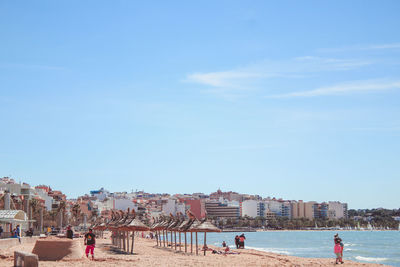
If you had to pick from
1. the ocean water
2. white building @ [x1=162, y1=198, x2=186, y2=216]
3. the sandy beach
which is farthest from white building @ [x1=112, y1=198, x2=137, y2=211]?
the sandy beach

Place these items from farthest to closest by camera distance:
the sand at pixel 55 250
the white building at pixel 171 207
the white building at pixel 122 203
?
1. the white building at pixel 171 207
2. the white building at pixel 122 203
3. the sand at pixel 55 250

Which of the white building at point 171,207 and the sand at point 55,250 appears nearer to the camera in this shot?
the sand at point 55,250

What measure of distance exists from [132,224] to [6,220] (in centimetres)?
859

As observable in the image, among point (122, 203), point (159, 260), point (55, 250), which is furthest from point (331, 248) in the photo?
point (122, 203)

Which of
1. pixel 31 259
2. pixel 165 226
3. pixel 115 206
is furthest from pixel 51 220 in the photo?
pixel 115 206

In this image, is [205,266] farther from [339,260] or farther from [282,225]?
[282,225]

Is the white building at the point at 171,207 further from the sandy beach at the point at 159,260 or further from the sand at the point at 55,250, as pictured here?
the sand at the point at 55,250

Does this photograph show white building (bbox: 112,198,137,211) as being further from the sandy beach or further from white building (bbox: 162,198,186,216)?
the sandy beach

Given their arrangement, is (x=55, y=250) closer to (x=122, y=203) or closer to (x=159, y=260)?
(x=159, y=260)

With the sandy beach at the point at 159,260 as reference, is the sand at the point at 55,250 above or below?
above

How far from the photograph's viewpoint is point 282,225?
634ft

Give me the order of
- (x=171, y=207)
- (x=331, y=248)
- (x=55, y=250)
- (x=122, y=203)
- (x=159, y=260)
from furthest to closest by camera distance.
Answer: (x=171, y=207) < (x=122, y=203) < (x=331, y=248) < (x=159, y=260) < (x=55, y=250)

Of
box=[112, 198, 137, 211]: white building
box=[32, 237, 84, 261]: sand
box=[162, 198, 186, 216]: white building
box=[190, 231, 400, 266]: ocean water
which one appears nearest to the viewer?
box=[32, 237, 84, 261]: sand

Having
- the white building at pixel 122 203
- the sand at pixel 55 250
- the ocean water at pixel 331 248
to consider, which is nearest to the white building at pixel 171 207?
the white building at pixel 122 203
